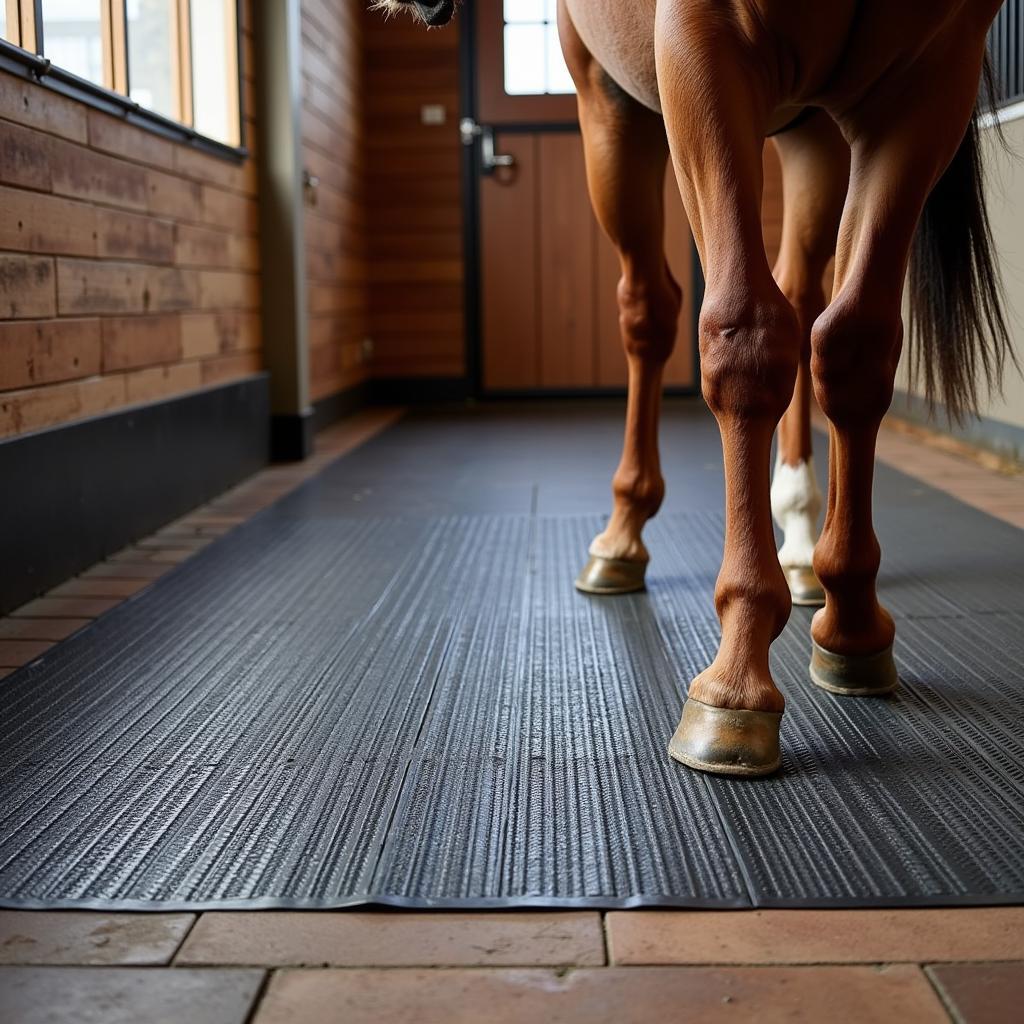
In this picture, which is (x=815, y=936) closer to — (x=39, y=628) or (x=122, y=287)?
(x=39, y=628)

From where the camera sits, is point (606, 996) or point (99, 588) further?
point (99, 588)

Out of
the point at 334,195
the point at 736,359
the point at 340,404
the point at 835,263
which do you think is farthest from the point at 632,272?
the point at 334,195

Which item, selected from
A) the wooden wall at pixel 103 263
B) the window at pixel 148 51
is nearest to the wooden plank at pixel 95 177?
the wooden wall at pixel 103 263

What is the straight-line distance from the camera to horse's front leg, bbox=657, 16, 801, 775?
1.27 metres

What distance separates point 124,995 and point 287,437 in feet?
10.5

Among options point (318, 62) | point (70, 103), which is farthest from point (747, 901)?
point (318, 62)

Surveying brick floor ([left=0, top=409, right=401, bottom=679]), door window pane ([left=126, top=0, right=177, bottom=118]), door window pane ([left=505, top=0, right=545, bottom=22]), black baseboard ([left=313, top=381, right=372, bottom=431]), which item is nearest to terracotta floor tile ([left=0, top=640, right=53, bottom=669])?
brick floor ([left=0, top=409, right=401, bottom=679])

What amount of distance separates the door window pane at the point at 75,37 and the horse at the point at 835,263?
3.64 feet

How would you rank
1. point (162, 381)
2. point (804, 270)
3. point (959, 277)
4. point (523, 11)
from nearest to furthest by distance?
point (959, 277) < point (804, 270) < point (162, 381) < point (523, 11)

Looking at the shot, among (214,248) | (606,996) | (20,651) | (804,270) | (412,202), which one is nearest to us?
(606,996)

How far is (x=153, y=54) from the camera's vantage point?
9.97ft

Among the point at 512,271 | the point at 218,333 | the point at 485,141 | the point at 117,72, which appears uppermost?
the point at 485,141

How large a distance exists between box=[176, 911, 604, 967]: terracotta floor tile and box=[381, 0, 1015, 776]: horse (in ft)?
1.18

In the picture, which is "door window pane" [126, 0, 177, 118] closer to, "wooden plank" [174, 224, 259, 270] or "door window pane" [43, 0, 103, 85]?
"door window pane" [43, 0, 103, 85]
